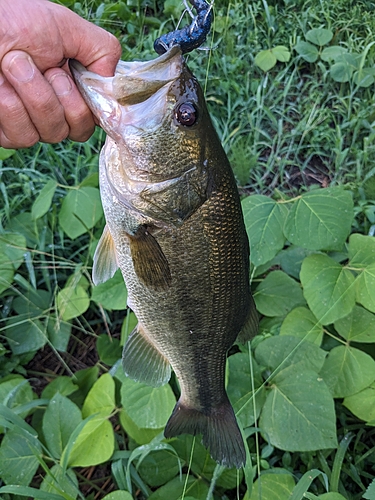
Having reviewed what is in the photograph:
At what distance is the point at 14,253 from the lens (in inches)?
103

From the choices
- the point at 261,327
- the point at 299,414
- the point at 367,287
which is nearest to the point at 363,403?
the point at 299,414

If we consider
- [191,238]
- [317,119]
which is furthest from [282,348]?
[317,119]

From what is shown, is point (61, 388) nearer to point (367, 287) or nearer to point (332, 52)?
point (367, 287)

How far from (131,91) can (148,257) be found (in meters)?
0.52

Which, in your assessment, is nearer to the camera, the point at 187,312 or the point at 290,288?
the point at 187,312

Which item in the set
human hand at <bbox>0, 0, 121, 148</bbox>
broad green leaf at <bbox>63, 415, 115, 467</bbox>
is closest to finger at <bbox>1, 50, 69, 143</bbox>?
human hand at <bbox>0, 0, 121, 148</bbox>

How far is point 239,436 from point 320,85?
10.5 ft

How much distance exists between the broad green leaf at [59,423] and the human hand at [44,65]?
1.30m

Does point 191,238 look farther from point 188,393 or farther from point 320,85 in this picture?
point 320,85

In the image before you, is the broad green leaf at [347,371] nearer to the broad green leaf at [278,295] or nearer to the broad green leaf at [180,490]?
the broad green leaf at [278,295]

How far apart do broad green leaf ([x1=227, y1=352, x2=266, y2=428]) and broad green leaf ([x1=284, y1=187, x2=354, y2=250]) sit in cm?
62

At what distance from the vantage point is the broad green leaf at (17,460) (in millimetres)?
2086

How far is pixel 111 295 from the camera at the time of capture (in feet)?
7.74

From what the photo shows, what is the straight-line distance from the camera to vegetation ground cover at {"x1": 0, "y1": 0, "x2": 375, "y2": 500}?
206 centimetres
